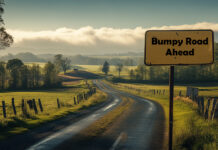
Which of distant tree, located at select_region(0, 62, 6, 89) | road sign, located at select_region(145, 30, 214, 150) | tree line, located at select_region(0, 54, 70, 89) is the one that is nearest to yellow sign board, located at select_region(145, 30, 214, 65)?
road sign, located at select_region(145, 30, 214, 150)

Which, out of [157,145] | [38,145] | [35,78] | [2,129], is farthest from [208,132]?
[35,78]

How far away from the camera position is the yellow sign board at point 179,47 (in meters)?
5.43

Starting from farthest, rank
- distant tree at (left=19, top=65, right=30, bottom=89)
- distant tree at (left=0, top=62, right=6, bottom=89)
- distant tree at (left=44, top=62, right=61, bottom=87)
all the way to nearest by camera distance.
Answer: distant tree at (left=44, top=62, right=61, bottom=87) → distant tree at (left=19, top=65, right=30, bottom=89) → distant tree at (left=0, top=62, right=6, bottom=89)

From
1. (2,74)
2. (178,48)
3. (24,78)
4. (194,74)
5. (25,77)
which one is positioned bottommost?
(24,78)

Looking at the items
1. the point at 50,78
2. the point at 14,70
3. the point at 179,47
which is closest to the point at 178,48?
the point at 179,47

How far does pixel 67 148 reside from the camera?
27.5ft

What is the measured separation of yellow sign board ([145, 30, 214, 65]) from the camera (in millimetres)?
5434

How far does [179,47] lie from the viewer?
5.49 m

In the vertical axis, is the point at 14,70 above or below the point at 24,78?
above

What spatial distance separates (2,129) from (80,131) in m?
4.16

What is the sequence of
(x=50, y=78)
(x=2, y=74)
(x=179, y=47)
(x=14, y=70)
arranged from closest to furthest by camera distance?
(x=179, y=47) → (x=2, y=74) → (x=14, y=70) → (x=50, y=78)

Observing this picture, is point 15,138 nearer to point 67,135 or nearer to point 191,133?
point 67,135

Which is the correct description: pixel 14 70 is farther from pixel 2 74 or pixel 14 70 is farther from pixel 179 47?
pixel 179 47

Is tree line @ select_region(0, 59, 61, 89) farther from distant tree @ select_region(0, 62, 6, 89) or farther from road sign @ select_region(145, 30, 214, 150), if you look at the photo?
road sign @ select_region(145, 30, 214, 150)
